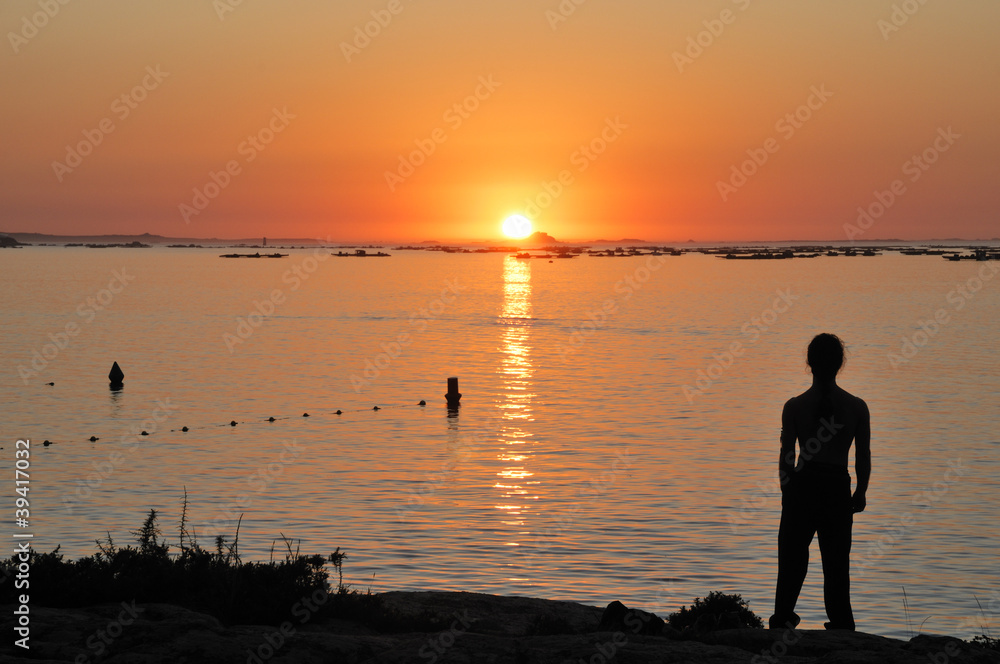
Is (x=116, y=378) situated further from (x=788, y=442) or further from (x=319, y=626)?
(x=788, y=442)

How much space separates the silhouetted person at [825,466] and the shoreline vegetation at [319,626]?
0.69m

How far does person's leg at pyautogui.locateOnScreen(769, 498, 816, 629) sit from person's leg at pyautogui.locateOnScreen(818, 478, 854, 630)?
147 millimetres

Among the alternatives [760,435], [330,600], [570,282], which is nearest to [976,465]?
[760,435]

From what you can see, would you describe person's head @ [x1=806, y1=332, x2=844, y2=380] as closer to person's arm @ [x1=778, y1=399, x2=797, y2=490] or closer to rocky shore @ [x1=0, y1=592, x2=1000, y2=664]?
person's arm @ [x1=778, y1=399, x2=797, y2=490]

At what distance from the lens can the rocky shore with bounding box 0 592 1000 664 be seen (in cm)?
783

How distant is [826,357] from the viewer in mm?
8453

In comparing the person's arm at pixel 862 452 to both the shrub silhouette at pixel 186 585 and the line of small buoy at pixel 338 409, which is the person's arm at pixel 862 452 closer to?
the shrub silhouette at pixel 186 585

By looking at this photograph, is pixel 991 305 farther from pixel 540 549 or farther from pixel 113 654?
pixel 113 654

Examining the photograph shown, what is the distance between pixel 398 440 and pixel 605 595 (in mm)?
13047

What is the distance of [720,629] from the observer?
9.70 metres

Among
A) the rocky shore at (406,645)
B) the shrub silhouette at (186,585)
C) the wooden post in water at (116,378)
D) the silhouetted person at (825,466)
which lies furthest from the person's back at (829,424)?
the wooden post in water at (116,378)

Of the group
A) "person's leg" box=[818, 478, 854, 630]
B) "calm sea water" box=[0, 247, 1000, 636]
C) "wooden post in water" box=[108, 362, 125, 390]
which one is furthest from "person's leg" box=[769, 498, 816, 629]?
"wooden post in water" box=[108, 362, 125, 390]

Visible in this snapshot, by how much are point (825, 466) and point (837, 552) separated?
78 cm

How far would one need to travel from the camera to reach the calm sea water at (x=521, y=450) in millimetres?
14711
